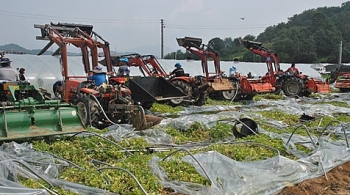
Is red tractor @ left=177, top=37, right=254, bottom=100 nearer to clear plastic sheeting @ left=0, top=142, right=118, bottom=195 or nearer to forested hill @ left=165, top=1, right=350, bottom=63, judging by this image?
clear plastic sheeting @ left=0, top=142, right=118, bottom=195

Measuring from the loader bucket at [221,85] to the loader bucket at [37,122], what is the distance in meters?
9.51

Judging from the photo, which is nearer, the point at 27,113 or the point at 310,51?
the point at 27,113

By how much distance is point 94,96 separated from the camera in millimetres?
9438

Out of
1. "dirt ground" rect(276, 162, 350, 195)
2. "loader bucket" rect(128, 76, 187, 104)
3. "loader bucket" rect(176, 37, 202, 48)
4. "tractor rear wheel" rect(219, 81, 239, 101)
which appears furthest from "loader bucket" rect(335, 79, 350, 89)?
"dirt ground" rect(276, 162, 350, 195)

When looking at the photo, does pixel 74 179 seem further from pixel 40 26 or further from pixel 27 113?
pixel 40 26

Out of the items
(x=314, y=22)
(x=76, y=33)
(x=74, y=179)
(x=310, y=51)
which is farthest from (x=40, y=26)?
(x=314, y=22)

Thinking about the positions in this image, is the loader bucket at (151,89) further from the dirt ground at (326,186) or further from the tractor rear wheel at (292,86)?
the tractor rear wheel at (292,86)

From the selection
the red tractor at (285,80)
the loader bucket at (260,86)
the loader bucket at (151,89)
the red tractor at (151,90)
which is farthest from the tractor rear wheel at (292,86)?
the loader bucket at (151,89)

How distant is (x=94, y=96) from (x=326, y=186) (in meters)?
5.66

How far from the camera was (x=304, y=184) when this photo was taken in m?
5.62

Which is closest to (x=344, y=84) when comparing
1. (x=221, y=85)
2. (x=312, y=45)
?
(x=221, y=85)

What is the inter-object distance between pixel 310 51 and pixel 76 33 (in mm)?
53724

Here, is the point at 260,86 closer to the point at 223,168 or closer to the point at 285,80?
the point at 285,80

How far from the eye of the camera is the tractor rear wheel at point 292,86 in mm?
20344
